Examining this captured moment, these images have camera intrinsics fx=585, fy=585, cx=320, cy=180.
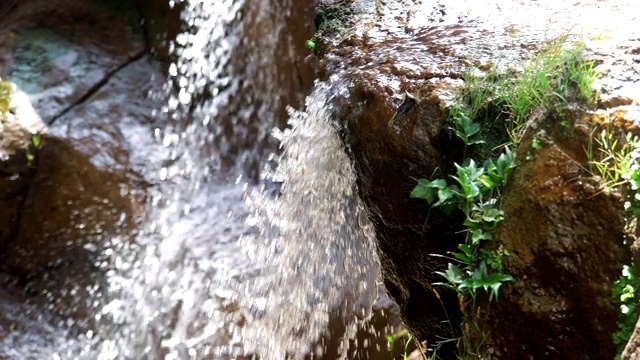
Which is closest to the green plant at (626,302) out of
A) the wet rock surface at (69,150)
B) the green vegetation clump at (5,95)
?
the wet rock surface at (69,150)

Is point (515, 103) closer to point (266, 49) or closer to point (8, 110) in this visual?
point (266, 49)

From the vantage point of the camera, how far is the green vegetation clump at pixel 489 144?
1.83 metres

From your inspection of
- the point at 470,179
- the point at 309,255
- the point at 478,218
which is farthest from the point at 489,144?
the point at 309,255

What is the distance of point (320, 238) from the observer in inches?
128

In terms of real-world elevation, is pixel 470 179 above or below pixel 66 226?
above

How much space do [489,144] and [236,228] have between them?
2.63m

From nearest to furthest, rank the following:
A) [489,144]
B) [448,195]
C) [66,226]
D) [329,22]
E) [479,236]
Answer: [479,236]
[448,195]
[489,144]
[329,22]
[66,226]

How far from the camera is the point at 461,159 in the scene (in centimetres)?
212

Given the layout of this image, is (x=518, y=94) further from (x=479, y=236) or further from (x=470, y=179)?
(x=479, y=236)

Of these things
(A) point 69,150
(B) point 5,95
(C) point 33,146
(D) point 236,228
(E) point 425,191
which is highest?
(E) point 425,191

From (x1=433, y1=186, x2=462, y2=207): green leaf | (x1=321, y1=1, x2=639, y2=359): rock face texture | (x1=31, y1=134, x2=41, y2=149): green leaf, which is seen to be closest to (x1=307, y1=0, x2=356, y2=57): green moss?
(x1=321, y1=1, x2=639, y2=359): rock face texture

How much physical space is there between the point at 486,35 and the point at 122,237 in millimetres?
2900

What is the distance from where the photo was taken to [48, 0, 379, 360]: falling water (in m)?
3.13

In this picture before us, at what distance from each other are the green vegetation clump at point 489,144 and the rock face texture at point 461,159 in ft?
0.13
